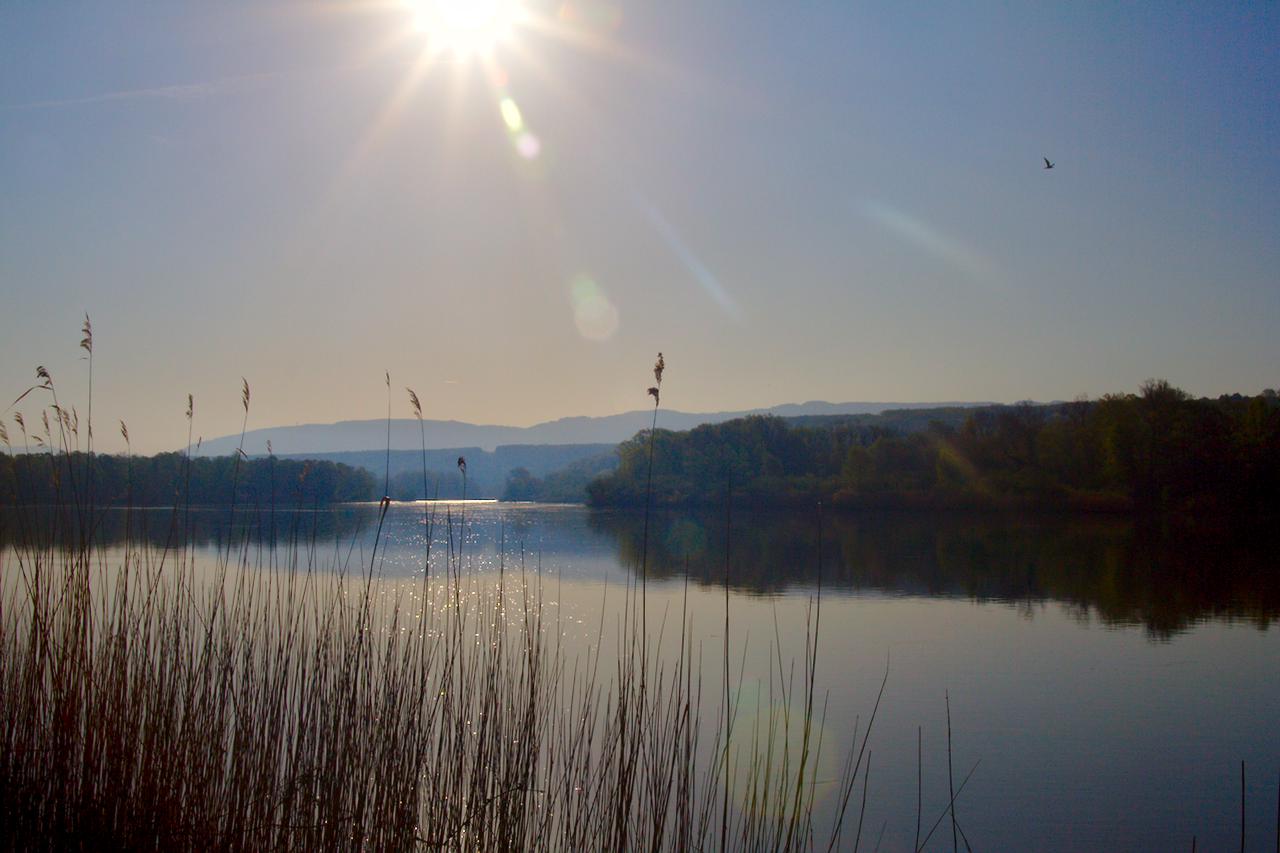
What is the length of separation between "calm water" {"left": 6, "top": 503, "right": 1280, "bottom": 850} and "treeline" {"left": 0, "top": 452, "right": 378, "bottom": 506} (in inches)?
15.2

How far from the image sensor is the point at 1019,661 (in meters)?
11.7

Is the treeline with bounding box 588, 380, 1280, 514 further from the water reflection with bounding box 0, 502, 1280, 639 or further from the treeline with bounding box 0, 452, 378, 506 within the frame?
the treeline with bounding box 0, 452, 378, 506

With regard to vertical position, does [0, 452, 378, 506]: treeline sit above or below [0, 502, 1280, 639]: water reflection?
above

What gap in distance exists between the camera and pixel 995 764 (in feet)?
25.2

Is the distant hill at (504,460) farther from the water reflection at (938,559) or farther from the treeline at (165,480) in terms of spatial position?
the water reflection at (938,559)

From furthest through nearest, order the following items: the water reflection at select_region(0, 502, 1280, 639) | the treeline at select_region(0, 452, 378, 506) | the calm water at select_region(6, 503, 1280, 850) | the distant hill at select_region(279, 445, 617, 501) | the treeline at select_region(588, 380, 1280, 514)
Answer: the distant hill at select_region(279, 445, 617, 501) → the treeline at select_region(588, 380, 1280, 514) → the water reflection at select_region(0, 502, 1280, 639) → the calm water at select_region(6, 503, 1280, 850) → the treeline at select_region(0, 452, 378, 506)

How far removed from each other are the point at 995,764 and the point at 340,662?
18.2 feet

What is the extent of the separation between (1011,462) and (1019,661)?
129 ft

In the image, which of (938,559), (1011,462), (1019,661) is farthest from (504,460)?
(1019,661)

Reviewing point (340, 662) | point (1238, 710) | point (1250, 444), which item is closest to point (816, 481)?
point (1250, 444)

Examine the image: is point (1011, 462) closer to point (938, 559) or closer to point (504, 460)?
point (938, 559)

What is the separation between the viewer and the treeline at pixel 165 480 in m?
4.59

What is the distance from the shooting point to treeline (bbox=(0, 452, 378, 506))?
4586 mm

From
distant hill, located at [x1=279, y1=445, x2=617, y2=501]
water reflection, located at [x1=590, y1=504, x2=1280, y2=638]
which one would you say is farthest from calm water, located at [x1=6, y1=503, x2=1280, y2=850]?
distant hill, located at [x1=279, y1=445, x2=617, y2=501]
